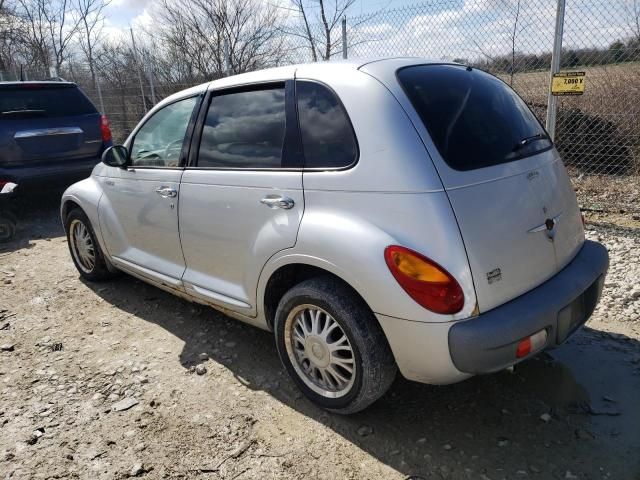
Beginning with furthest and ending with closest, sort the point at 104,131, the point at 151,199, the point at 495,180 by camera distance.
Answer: the point at 104,131, the point at 151,199, the point at 495,180

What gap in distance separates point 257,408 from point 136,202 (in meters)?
1.81

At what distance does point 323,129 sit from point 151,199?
5.16 feet

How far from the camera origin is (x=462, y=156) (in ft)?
7.57

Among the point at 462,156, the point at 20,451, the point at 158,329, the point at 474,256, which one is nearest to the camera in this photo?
the point at 474,256

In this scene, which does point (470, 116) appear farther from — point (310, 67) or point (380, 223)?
point (310, 67)

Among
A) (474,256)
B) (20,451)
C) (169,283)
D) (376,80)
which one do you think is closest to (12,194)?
(169,283)

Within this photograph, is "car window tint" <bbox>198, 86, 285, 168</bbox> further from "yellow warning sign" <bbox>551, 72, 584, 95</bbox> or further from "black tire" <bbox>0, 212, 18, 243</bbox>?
"black tire" <bbox>0, 212, 18, 243</bbox>

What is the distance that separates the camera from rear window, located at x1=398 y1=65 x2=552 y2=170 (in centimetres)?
233

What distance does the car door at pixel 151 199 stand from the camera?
3.37m

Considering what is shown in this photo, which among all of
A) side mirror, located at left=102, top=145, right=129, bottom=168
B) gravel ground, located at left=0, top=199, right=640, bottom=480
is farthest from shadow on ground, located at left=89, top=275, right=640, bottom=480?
side mirror, located at left=102, top=145, right=129, bottom=168

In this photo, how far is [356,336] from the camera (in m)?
2.35

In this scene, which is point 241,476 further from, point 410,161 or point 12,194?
point 12,194

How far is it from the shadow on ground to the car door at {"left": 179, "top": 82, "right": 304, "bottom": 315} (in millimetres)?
628

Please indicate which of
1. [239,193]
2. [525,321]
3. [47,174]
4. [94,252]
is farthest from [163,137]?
[47,174]
